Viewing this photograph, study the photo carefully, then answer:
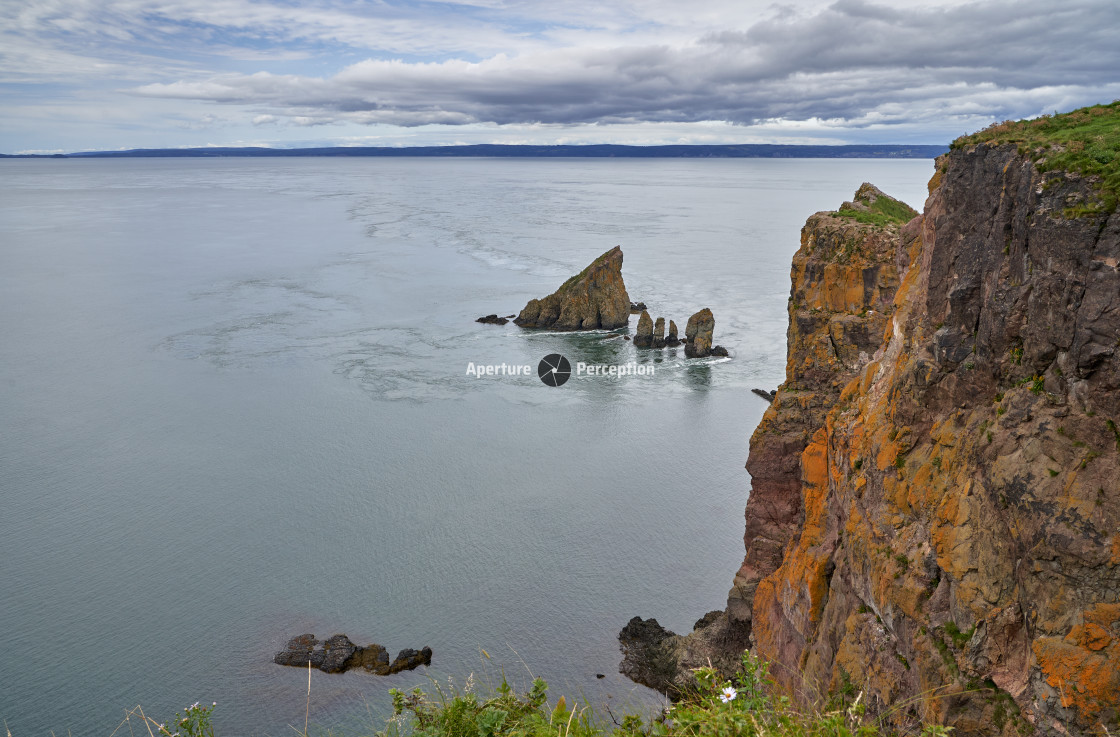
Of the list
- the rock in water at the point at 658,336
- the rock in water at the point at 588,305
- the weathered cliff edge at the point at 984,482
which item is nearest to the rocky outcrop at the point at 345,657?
the weathered cliff edge at the point at 984,482

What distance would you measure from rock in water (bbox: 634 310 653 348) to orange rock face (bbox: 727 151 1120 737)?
4991 cm

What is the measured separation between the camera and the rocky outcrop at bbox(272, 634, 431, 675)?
85.1 feet

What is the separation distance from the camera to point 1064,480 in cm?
946

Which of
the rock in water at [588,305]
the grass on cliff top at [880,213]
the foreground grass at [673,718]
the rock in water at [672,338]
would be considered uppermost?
the grass on cliff top at [880,213]

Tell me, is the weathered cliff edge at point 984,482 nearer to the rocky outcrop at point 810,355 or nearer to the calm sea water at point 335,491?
the rocky outcrop at point 810,355

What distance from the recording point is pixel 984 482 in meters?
10.7

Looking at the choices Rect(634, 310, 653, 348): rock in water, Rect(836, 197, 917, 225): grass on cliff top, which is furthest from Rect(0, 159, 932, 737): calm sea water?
Rect(836, 197, 917, 225): grass on cliff top

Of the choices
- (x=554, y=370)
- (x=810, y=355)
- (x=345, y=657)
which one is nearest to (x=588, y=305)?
(x=554, y=370)

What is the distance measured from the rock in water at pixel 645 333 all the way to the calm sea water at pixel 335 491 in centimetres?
208

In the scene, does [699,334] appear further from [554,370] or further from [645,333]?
[554,370]

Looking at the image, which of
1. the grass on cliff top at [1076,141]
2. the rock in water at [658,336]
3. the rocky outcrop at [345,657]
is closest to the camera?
the grass on cliff top at [1076,141]

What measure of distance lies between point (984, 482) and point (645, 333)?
5599 centimetres

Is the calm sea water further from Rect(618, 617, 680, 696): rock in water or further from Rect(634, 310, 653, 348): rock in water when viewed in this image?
Rect(634, 310, 653, 348): rock in water

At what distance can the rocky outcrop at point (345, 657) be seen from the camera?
85.1ft
